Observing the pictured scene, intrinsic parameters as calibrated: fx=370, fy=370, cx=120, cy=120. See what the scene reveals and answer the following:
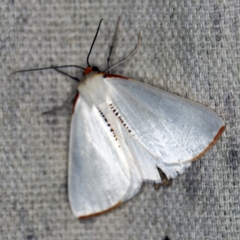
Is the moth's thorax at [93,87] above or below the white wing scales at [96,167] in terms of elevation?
above

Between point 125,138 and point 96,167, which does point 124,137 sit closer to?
point 125,138

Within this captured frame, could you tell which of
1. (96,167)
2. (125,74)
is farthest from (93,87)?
(96,167)

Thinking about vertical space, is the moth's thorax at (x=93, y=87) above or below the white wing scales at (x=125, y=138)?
above

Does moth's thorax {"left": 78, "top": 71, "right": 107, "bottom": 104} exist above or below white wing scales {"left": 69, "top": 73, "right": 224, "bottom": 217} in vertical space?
above

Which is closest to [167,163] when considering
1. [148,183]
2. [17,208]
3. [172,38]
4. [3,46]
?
[148,183]
